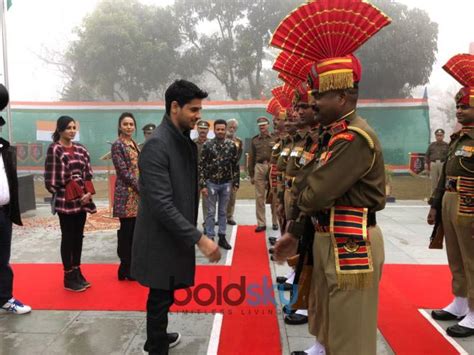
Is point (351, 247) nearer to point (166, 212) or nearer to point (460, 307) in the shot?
point (166, 212)

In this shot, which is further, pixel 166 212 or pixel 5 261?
pixel 5 261

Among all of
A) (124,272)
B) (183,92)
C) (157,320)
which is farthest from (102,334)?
(183,92)

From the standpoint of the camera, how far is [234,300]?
3982 millimetres

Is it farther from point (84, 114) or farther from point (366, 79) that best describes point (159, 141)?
point (366, 79)

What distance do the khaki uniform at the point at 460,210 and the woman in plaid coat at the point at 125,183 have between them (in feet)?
9.79

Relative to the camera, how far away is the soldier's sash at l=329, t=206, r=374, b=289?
6.99 ft

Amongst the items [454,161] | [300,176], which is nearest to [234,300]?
[300,176]

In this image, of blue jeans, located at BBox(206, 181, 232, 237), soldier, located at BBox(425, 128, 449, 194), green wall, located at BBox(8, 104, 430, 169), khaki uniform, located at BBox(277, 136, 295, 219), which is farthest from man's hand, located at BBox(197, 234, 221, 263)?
green wall, located at BBox(8, 104, 430, 169)

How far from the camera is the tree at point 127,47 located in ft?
76.7

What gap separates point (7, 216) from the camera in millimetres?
3623

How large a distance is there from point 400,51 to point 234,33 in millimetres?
9866

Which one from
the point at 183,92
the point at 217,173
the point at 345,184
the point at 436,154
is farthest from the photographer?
the point at 436,154

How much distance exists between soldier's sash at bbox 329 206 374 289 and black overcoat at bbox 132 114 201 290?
30.8 inches

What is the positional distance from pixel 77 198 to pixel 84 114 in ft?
42.5
